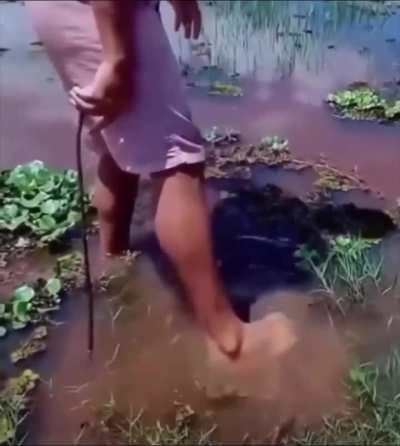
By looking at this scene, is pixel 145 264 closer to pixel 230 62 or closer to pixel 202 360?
pixel 202 360

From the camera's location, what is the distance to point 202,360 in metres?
1.31

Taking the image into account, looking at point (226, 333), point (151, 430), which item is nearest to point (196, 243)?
point (226, 333)

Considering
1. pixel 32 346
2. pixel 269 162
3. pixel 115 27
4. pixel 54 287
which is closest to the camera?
pixel 115 27

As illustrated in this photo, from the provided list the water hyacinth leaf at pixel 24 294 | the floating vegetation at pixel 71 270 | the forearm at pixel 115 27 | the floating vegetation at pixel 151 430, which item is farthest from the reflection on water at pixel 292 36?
the floating vegetation at pixel 151 430

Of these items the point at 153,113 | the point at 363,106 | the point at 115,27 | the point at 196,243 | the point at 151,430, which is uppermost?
the point at 115,27

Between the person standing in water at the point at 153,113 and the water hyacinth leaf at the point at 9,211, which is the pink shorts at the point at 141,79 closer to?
the person standing in water at the point at 153,113

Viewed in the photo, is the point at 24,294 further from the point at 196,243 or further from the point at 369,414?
the point at 369,414

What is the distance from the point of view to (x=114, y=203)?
1.51 metres

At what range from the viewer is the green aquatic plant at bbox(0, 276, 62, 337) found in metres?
1.51

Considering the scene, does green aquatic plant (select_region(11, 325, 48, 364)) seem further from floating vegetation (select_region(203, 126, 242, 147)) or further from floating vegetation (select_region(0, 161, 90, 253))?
floating vegetation (select_region(203, 126, 242, 147))

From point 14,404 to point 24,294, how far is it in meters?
0.27

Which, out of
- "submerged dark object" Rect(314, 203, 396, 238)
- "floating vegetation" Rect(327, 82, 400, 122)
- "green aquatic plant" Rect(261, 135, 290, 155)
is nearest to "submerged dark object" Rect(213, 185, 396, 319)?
"submerged dark object" Rect(314, 203, 396, 238)

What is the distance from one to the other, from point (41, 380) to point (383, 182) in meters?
0.75

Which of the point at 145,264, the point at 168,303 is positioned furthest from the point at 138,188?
the point at 168,303
